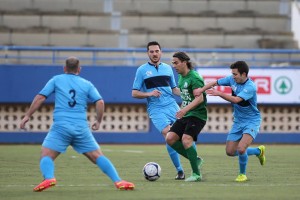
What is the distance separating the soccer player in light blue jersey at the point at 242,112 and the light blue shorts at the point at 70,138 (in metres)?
2.54

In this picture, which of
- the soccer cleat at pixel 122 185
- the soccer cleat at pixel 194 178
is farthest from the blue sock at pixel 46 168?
the soccer cleat at pixel 194 178

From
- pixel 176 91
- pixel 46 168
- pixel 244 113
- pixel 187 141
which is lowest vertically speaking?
pixel 46 168

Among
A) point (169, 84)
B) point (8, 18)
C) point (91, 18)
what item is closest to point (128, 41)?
point (91, 18)

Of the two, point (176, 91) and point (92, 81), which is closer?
point (176, 91)

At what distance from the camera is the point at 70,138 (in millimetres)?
10945

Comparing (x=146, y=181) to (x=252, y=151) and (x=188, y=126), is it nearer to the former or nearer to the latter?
(x=188, y=126)

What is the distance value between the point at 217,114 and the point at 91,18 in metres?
7.05

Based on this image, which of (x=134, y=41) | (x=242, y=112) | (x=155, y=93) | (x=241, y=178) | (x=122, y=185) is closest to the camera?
(x=122, y=185)

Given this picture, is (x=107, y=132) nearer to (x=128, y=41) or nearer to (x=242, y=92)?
(x=128, y=41)

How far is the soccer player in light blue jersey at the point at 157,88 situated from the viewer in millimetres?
13938

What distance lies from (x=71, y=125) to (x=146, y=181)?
2335 millimetres

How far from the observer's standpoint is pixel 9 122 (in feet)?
80.6

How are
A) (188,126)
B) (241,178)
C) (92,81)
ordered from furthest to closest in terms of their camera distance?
(92,81) → (241,178) → (188,126)

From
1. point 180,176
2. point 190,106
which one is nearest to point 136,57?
point 180,176
